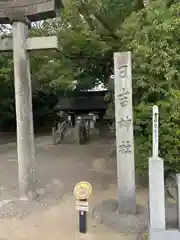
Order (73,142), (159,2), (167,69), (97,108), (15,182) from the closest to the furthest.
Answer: (167,69) → (159,2) → (15,182) → (73,142) → (97,108)

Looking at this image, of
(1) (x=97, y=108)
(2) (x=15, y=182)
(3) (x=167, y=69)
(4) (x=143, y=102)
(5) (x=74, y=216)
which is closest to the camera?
(5) (x=74, y=216)

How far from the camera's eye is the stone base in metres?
4.81

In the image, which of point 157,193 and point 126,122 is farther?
point 126,122

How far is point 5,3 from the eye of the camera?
607 centimetres

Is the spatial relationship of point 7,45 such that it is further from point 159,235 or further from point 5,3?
point 159,235

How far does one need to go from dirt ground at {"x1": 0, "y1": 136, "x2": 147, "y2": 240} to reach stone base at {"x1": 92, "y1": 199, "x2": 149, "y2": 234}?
5.1 inches

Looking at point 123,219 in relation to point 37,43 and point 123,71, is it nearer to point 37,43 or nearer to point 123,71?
point 123,71

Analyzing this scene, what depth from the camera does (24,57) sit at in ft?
19.7

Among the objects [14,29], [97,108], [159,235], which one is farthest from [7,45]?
[97,108]

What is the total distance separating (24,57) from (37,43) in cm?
40

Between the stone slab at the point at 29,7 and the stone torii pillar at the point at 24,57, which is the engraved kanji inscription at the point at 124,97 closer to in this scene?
the stone torii pillar at the point at 24,57

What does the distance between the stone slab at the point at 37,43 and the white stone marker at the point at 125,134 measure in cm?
140

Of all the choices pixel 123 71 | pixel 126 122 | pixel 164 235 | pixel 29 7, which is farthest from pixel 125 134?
pixel 29 7

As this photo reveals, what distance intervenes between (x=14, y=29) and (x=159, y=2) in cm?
355
